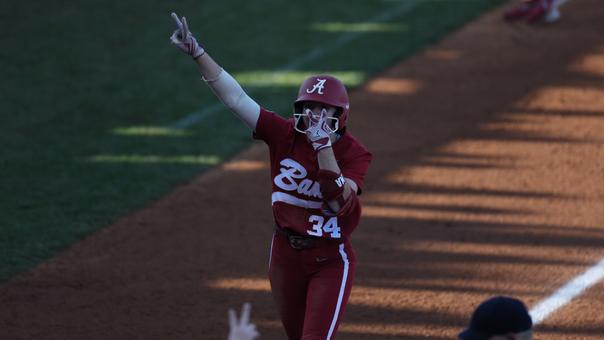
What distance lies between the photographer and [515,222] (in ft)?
24.7

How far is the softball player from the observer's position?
15.2ft

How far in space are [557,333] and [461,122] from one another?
13.4ft

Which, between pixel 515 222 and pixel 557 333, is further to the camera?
pixel 515 222

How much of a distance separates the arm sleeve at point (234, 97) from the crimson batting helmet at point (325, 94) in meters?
0.25

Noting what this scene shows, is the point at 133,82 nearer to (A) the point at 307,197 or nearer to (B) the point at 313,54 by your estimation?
(B) the point at 313,54

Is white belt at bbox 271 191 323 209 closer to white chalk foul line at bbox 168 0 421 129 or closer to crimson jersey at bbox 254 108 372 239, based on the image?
crimson jersey at bbox 254 108 372 239

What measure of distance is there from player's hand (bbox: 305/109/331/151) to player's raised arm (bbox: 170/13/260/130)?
1.28ft

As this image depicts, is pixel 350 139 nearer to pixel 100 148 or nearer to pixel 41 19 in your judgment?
pixel 100 148

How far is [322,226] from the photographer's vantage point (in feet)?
15.6

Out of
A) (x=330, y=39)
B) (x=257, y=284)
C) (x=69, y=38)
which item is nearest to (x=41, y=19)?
(x=69, y=38)

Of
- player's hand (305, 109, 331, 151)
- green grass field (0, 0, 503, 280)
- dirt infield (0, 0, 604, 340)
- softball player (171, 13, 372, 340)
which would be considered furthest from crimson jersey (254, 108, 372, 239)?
green grass field (0, 0, 503, 280)

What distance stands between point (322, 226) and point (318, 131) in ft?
1.81

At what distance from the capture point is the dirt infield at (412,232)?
6.18 metres

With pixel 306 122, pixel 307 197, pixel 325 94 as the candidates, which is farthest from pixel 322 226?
pixel 325 94
